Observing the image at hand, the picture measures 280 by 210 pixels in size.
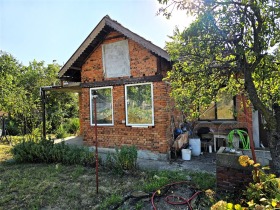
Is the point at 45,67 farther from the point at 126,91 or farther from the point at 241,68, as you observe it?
the point at 241,68

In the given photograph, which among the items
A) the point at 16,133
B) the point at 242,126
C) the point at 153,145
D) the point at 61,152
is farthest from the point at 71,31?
the point at 16,133

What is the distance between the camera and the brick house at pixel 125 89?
7.36 m

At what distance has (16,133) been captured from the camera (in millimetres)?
15742

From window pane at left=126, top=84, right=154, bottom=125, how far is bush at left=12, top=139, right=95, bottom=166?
218cm

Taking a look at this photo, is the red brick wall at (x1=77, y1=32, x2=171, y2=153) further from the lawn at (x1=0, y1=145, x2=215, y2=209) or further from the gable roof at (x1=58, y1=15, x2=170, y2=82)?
the lawn at (x1=0, y1=145, x2=215, y2=209)

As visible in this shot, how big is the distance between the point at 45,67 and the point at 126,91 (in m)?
15.3

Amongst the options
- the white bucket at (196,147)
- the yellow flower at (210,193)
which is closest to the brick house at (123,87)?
the white bucket at (196,147)

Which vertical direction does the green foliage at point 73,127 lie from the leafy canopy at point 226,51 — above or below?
below

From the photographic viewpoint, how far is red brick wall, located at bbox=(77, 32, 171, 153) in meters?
7.31

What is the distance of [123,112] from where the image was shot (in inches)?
320

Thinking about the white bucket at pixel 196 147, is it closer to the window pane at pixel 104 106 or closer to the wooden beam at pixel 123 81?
the wooden beam at pixel 123 81

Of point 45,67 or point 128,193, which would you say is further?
point 45,67

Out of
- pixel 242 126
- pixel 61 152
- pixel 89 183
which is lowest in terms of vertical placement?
pixel 89 183

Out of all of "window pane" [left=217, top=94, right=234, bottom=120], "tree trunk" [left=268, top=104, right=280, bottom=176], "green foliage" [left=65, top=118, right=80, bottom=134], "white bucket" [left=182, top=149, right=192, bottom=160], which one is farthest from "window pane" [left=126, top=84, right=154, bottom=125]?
"green foliage" [left=65, top=118, right=80, bottom=134]
